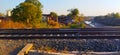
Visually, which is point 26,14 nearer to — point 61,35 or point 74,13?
point 61,35

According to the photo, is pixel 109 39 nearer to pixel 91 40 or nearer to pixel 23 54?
pixel 91 40

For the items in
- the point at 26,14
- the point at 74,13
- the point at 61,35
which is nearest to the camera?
the point at 61,35

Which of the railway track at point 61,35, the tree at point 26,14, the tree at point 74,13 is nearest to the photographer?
the railway track at point 61,35

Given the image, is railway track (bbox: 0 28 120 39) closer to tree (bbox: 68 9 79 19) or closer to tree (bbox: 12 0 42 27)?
tree (bbox: 12 0 42 27)

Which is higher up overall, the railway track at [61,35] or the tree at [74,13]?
the tree at [74,13]

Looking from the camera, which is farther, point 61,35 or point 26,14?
point 26,14

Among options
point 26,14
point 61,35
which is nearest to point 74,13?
point 26,14

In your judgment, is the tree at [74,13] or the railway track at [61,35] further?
the tree at [74,13]

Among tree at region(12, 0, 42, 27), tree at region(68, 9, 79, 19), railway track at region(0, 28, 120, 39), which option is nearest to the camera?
railway track at region(0, 28, 120, 39)

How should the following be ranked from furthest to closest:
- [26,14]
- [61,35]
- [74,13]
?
[74,13] < [26,14] < [61,35]

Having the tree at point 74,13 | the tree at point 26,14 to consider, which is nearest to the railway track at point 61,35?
the tree at point 26,14

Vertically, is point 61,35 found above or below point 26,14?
below

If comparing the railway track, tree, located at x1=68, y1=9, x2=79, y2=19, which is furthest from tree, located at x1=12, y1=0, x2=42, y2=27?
tree, located at x1=68, y1=9, x2=79, y2=19

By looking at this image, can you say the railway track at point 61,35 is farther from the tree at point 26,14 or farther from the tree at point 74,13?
the tree at point 74,13
